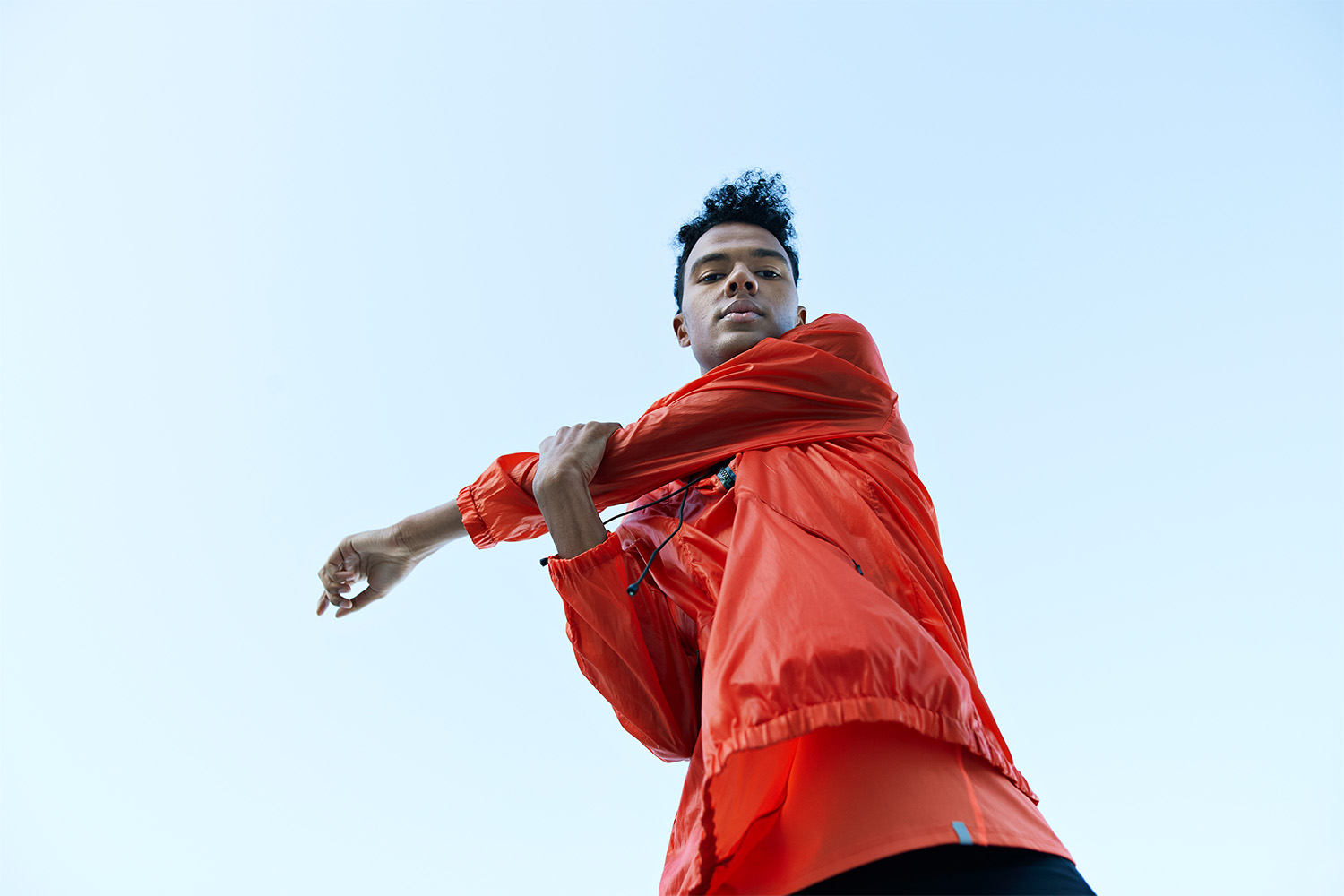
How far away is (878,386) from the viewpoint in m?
1.73

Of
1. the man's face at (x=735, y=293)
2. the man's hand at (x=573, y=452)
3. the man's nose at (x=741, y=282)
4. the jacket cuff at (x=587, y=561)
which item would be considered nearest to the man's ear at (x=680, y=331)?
the man's face at (x=735, y=293)

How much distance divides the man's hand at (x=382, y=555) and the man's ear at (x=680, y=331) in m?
0.77

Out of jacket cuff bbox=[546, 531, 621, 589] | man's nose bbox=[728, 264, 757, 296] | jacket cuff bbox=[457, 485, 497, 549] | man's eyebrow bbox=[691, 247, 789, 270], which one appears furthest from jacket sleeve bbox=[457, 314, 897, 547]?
man's eyebrow bbox=[691, 247, 789, 270]

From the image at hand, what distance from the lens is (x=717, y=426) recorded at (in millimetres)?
1642

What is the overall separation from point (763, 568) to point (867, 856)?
387 mm

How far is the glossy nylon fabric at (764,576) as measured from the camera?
3.72 ft

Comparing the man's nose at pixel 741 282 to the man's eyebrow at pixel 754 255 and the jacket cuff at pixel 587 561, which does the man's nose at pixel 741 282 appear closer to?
the man's eyebrow at pixel 754 255

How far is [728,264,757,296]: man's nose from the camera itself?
2.01 m

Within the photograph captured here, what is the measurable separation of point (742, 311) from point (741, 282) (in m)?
0.07

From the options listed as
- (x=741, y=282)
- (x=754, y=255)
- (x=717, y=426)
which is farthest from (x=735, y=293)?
(x=717, y=426)

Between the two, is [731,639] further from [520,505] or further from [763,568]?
[520,505]

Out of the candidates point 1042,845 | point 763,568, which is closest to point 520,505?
point 763,568

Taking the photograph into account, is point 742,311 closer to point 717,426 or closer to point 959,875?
point 717,426

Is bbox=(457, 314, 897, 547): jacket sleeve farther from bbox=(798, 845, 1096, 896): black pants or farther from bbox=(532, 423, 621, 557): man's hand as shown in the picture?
bbox=(798, 845, 1096, 896): black pants
